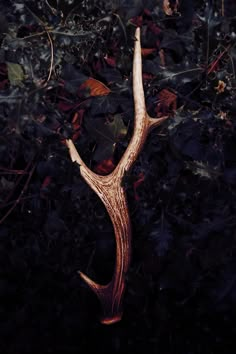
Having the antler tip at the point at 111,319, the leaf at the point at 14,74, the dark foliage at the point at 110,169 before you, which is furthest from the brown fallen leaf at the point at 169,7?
the antler tip at the point at 111,319

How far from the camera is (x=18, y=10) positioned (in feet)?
2.90

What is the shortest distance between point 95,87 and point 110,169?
0.47ft

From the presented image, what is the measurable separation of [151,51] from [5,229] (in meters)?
0.41

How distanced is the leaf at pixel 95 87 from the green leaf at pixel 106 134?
5 cm

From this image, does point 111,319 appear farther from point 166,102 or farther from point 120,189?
point 166,102

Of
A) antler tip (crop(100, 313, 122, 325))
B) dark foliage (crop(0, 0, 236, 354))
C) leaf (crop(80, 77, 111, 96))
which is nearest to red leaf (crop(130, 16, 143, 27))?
dark foliage (crop(0, 0, 236, 354))

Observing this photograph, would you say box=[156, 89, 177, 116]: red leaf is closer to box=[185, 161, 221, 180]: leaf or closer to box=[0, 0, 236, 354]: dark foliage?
box=[0, 0, 236, 354]: dark foliage

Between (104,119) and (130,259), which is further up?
(104,119)

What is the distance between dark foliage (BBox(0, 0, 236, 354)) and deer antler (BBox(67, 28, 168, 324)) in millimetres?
17

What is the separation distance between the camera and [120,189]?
94cm

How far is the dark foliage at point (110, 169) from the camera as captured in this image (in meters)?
0.90

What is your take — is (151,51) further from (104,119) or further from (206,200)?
(206,200)

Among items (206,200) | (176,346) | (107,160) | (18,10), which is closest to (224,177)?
(206,200)

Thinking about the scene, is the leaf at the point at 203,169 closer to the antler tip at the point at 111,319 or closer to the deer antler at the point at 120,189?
the deer antler at the point at 120,189
